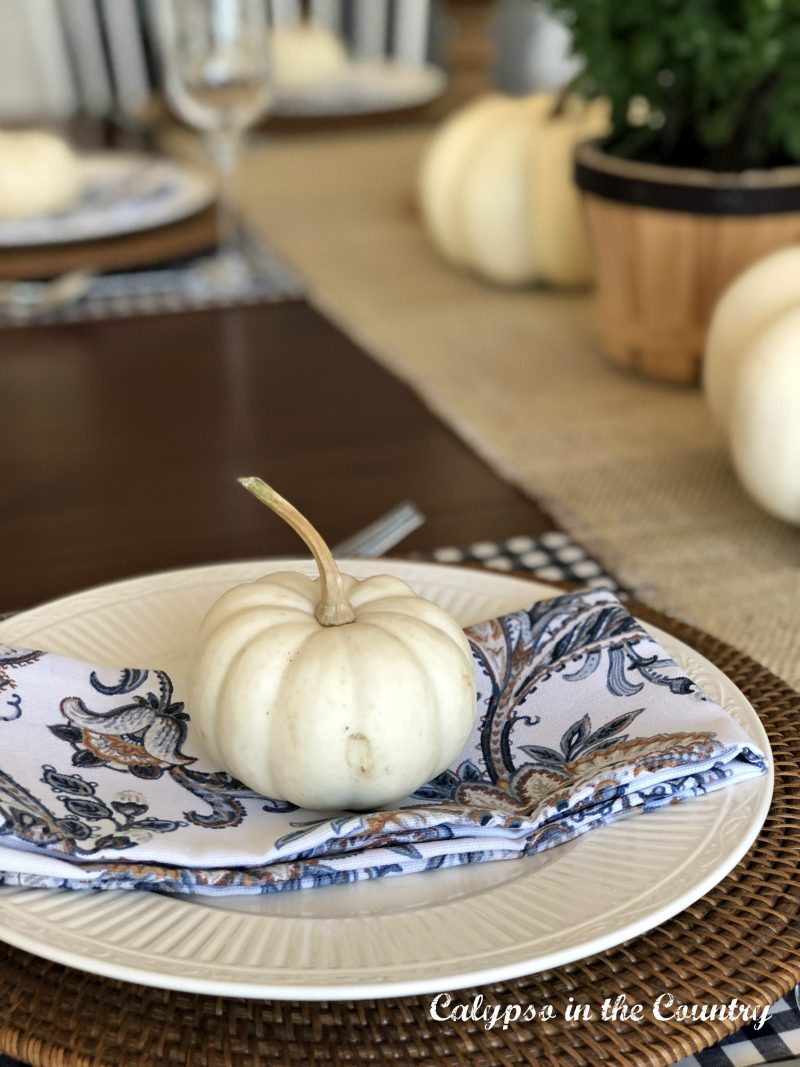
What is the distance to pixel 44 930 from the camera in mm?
358

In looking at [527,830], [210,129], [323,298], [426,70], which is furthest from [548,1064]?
[426,70]

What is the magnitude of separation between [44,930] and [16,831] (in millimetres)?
34

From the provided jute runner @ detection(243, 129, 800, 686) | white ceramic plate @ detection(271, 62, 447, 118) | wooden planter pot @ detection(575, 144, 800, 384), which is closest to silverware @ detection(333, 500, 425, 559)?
jute runner @ detection(243, 129, 800, 686)

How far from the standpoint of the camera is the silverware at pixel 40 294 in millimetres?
1137

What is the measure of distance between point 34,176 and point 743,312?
67cm

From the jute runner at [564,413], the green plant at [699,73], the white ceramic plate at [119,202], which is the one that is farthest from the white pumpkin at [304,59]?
the green plant at [699,73]

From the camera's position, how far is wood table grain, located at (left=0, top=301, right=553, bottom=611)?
758 mm

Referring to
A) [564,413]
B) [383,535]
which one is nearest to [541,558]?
[383,535]

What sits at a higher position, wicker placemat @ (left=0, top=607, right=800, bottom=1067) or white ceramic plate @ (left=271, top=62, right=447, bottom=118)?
wicker placemat @ (left=0, top=607, right=800, bottom=1067)

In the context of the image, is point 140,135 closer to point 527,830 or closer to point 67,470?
point 67,470

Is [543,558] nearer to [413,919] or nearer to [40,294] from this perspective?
[413,919]

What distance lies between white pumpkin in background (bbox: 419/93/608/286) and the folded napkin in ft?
2.48

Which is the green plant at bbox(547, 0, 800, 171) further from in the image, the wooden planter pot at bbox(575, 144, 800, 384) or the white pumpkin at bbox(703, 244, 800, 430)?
the white pumpkin at bbox(703, 244, 800, 430)

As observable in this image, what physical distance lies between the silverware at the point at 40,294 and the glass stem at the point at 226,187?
165 mm
